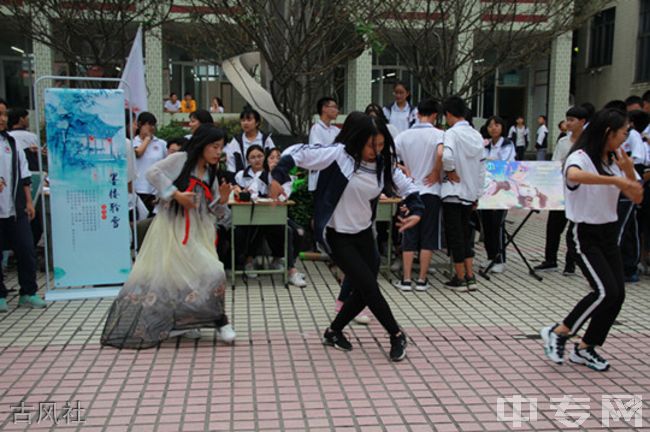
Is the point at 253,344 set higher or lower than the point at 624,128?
lower

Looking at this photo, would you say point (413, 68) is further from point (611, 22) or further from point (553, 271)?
point (611, 22)

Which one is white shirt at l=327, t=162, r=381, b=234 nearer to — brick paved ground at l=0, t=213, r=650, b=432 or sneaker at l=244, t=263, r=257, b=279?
brick paved ground at l=0, t=213, r=650, b=432

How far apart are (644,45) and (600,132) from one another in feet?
66.4

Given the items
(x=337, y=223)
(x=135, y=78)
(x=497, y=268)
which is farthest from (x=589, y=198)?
(x=135, y=78)

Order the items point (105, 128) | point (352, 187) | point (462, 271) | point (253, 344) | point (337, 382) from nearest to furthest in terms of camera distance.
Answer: point (337, 382) → point (352, 187) → point (253, 344) → point (105, 128) → point (462, 271)

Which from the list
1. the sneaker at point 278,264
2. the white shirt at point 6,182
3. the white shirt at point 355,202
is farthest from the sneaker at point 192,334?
the sneaker at point 278,264

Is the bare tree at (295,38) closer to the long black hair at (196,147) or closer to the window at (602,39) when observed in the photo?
the long black hair at (196,147)

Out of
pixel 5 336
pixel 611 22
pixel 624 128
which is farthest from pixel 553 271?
pixel 611 22

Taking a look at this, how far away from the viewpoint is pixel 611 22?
2355 centimetres

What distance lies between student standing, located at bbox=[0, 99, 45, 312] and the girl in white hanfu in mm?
1511

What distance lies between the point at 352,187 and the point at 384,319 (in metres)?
0.97

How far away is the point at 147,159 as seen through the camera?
24.7 ft

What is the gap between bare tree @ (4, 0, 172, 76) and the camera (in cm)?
995

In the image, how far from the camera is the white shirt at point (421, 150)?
655 centimetres
